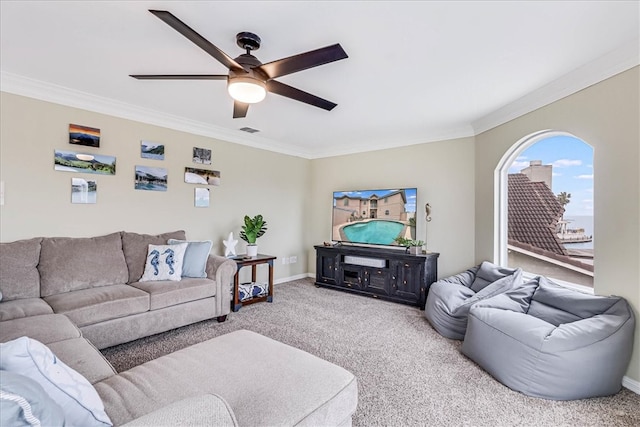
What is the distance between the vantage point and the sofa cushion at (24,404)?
0.70 metres

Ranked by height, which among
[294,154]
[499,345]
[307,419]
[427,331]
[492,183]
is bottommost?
[427,331]

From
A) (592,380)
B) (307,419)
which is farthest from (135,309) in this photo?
(592,380)

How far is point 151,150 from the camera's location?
3.86 meters

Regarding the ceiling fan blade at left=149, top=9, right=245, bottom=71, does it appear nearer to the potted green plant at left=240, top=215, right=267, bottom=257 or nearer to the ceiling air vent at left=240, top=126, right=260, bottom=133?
the ceiling air vent at left=240, top=126, right=260, bottom=133

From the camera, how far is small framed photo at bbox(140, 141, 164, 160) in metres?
3.79

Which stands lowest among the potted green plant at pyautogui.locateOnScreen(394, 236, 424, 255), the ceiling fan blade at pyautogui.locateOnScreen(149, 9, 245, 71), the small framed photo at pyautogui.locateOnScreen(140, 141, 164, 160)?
the potted green plant at pyautogui.locateOnScreen(394, 236, 424, 255)

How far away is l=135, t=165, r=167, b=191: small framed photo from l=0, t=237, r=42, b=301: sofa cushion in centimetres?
123

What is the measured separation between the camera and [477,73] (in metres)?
2.68

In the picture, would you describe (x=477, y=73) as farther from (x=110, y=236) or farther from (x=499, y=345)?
(x=110, y=236)

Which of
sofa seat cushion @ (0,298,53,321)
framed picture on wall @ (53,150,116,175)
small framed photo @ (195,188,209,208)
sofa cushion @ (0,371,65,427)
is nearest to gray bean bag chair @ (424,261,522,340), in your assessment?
sofa cushion @ (0,371,65,427)

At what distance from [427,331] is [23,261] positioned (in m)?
3.96

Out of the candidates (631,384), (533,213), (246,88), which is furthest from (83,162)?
(631,384)

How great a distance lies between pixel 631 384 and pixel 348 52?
3213 mm

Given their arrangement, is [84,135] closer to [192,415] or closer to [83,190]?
[83,190]
